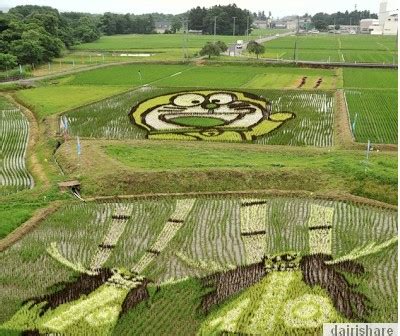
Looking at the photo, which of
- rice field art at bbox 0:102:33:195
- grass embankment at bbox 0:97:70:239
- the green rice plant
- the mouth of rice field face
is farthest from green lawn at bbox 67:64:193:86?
grass embankment at bbox 0:97:70:239

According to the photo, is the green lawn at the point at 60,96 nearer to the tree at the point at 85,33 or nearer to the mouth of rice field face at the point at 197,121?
the mouth of rice field face at the point at 197,121

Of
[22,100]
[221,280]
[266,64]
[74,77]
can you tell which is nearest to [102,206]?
[221,280]

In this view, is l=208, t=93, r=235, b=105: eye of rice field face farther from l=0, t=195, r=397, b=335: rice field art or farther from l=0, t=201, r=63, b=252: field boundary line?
l=0, t=201, r=63, b=252: field boundary line

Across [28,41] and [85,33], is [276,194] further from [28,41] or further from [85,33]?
[85,33]

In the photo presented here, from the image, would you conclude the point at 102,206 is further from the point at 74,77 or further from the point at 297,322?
the point at 74,77

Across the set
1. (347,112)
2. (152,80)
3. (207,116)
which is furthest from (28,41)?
(347,112)

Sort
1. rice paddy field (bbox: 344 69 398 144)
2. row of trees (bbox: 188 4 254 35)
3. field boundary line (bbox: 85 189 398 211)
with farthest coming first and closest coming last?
row of trees (bbox: 188 4 254 35)
rice paddy field (bbox: 344 69 398 144)
field boundary line (bbox: 85 189 398 211)
